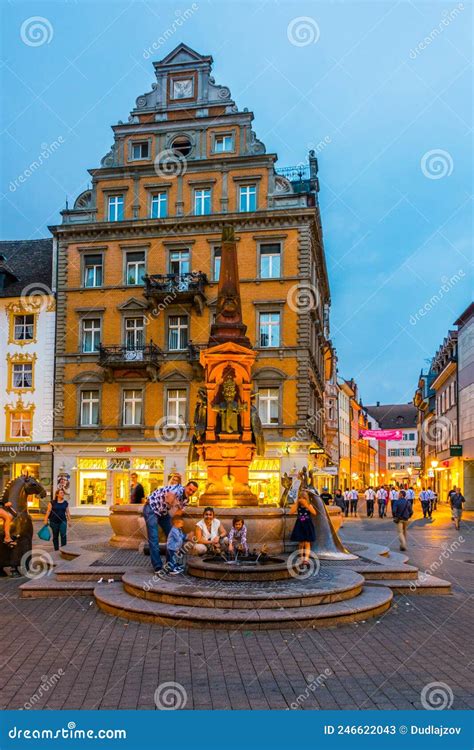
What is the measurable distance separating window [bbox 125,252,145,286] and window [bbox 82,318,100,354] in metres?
2.87

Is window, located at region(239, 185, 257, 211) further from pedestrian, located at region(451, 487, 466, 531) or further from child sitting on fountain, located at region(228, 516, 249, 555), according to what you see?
child sitting on fountain, located at region(228, 516, 249, 555)

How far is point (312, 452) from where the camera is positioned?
127 feet

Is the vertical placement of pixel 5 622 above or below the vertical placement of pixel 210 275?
below

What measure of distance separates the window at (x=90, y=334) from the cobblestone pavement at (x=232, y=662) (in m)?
29.1

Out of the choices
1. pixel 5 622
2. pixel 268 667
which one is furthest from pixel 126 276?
pixel 268 667

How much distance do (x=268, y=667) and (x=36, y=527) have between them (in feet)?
71.5

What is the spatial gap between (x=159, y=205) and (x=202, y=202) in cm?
245

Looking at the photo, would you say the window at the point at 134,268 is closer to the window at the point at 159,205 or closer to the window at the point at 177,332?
the window at the point at 159,205

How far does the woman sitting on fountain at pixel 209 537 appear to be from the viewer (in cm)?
1145

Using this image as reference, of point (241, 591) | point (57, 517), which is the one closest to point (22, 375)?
point (57, 517)

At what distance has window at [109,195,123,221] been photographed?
127 feet

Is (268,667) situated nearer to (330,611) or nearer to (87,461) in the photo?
(330,611)

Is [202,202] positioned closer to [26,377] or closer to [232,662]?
[26,377]

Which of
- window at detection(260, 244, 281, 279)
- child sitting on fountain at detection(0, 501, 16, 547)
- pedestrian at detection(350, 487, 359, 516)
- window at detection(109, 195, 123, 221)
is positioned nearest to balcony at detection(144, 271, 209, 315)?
window at detection(260, 244, 281, 279)
